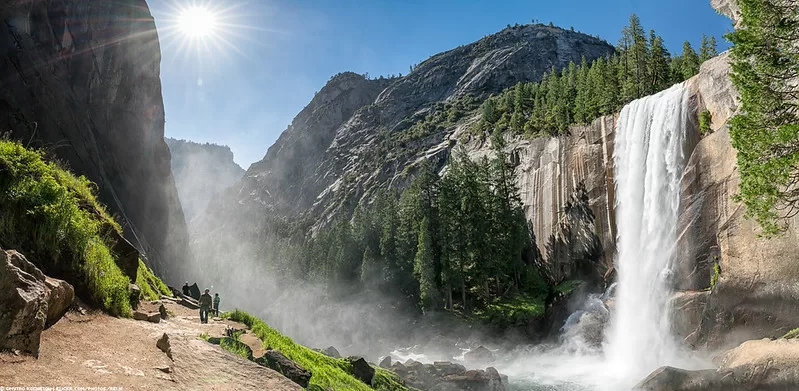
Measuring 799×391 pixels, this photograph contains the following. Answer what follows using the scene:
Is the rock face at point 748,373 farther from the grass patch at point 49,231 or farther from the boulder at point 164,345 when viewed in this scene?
the grass patch at point 49,231

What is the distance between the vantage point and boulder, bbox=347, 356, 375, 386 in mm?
17656

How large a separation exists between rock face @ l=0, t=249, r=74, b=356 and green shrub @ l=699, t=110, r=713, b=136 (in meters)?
41.4

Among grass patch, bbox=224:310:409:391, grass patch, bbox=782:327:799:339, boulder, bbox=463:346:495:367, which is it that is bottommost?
boulder, bbox=463:346:495:367

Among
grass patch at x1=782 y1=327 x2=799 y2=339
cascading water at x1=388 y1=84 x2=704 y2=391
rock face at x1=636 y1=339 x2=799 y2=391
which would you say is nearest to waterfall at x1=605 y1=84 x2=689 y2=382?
cascading water at x1=388 y1=84 x2=704 y2=391

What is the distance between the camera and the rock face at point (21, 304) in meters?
6.32

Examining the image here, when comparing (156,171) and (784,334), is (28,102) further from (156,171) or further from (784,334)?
(784,334)

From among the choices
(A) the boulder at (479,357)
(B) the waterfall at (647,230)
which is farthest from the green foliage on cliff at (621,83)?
(A) the boulder at (479,357)

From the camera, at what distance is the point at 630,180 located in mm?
42438

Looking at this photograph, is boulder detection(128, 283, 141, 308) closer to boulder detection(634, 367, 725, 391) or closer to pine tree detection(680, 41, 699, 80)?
boulder detection(634, 367, 725, 391)

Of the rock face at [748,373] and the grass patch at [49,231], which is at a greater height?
the grass patch at [49,231]

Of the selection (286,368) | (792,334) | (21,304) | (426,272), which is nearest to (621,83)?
(426,272)

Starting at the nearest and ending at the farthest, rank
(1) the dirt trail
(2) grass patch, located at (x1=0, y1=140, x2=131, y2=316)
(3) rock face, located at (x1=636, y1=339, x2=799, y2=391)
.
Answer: (1) the dirt trail, (2) grass patch, located at (x1=0, y1=140, x2=131, y2=316), (3) rock face, located at (x1=636, y1=339, x2=799, y2=391)

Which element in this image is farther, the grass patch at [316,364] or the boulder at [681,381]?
the boulder at [681,381]

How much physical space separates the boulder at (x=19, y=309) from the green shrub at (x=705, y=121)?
41511mm
